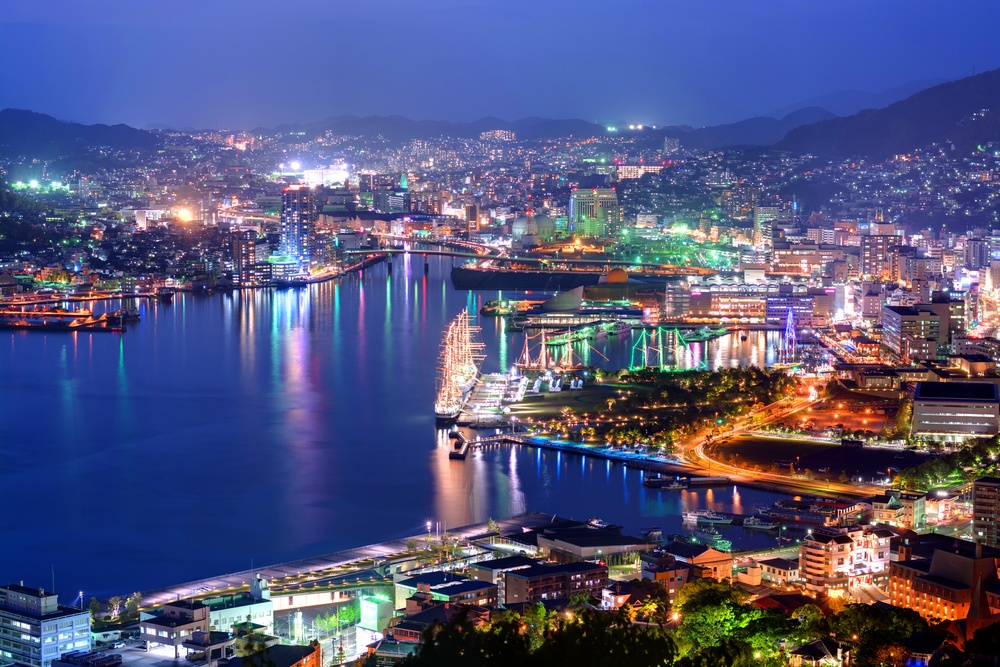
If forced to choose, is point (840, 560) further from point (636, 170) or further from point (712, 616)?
point (636, 170)

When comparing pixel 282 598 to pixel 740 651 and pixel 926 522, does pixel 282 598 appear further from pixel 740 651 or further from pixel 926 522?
pixel 926 522

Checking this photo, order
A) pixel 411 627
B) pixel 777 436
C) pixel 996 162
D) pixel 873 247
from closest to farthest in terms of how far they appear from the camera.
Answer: pixel 411 627
pixel 777 436
pixel 873 247
pixel 996 162

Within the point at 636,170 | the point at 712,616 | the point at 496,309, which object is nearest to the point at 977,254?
the point at 496,309

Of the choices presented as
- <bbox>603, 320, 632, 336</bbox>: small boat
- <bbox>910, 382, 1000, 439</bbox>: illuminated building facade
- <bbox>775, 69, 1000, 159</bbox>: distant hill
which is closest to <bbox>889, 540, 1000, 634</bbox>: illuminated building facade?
<bbox>910, 382, 1000, 439</bbox>: illuminated building facade

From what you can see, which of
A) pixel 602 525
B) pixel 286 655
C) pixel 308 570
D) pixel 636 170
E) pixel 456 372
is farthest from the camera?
pixel 636 170

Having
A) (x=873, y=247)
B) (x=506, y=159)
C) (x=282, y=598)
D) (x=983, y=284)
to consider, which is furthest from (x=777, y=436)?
(x=506, y=159)

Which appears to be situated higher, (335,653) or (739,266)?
(739,266)

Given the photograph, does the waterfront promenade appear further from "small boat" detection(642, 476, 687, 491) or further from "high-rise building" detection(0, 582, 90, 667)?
"small boat" detection(642, 476, 687, 491)
